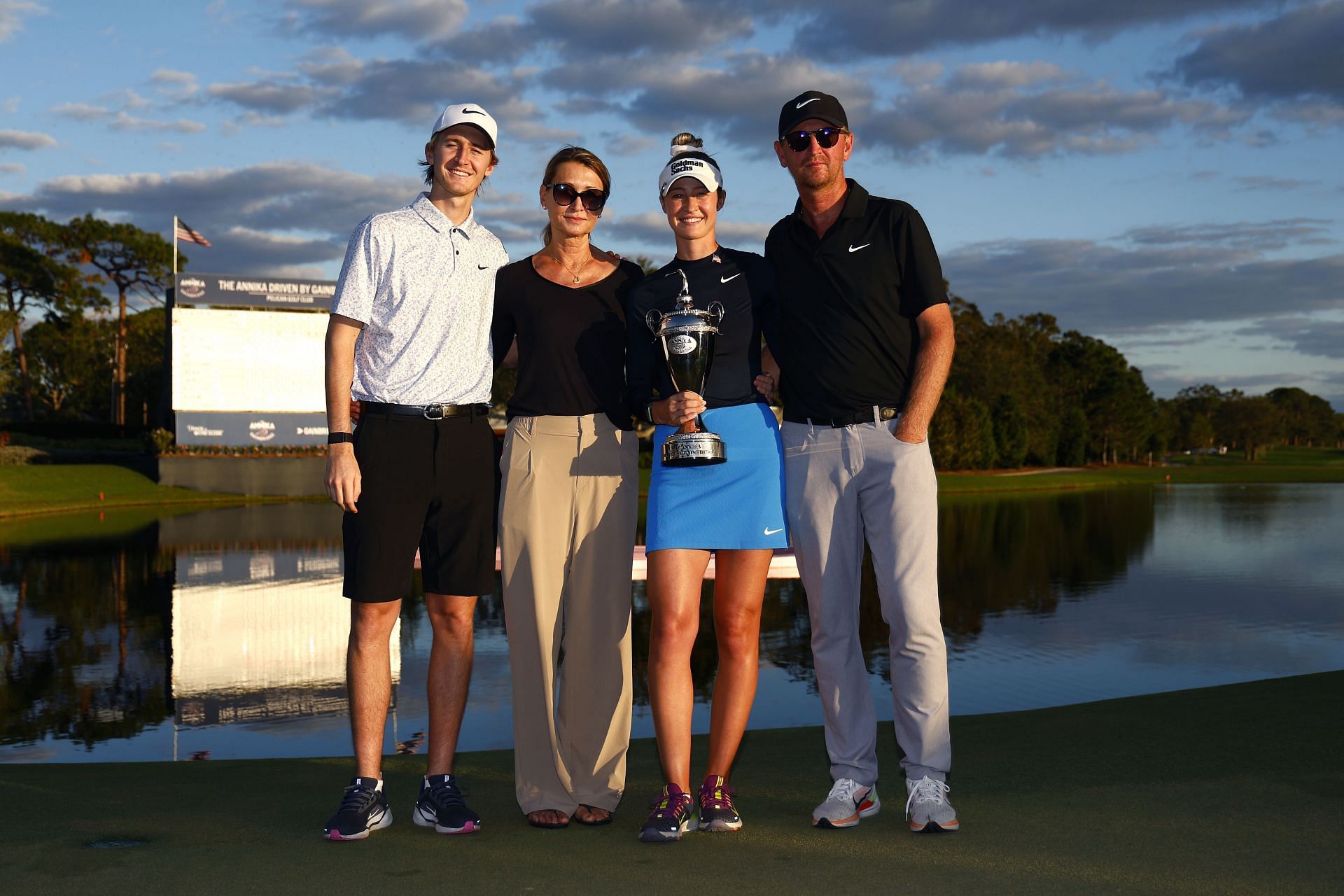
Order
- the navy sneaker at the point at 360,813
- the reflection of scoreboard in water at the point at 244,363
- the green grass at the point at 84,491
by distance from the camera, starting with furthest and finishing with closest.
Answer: the reflection of scoreboard in water at the point at 244,363 → the green grass at the point at 84,491 → the navy sneaker at the point at 360,813

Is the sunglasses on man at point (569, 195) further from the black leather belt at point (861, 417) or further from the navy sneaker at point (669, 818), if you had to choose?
the navy sneaker at point (669, 818)

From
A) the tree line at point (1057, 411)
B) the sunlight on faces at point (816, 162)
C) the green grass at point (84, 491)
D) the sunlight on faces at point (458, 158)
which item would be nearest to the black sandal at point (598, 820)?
the sunlight on faces at point (458, 158)

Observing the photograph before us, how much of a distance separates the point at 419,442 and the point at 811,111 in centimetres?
203

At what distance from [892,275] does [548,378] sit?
4.63ft

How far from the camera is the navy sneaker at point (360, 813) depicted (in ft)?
13.5

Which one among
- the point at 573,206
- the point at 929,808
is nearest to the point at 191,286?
the point at 573,206

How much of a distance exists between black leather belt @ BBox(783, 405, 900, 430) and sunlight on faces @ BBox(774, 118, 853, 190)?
93cm

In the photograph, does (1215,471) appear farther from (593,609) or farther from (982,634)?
(593,609)

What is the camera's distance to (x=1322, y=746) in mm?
5164

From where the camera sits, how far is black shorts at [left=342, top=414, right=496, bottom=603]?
4398 mm

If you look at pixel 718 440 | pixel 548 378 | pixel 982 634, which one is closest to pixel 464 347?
pixel 548 378

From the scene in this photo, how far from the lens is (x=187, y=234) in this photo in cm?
5491

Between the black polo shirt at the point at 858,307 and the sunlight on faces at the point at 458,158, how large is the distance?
4.42 ft

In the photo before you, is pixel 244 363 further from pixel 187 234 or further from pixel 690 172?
pixel 690 172
